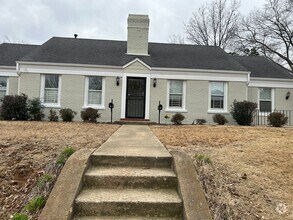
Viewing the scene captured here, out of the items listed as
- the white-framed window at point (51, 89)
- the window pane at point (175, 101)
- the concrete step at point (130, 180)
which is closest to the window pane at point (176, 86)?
the window pane at point (175, 101)

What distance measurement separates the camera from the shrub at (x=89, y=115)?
13266mm

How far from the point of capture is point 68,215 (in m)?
2.67

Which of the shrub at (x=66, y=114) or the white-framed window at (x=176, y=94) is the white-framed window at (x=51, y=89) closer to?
the shrub at (x=66, y=114)

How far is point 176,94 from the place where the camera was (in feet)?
49.0

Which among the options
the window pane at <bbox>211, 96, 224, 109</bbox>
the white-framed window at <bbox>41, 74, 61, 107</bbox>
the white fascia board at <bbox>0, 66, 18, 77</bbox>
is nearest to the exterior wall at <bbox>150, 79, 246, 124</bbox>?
the window pane at <bbox>211, 96, 224, 109</bbox>

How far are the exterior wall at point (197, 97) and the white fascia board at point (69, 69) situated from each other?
2.63 metres

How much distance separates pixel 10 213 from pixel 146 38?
1451cm

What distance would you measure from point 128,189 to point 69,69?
12.4 metres

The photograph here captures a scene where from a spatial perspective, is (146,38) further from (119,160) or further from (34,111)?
(119,160)

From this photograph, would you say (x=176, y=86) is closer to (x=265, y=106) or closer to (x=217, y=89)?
(x=217, y=89)

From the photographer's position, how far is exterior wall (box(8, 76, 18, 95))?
15469mm

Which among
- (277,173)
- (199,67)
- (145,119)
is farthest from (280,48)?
(277,173)

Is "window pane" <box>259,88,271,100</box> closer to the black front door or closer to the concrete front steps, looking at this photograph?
the black front door

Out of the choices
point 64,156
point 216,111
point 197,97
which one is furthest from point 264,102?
point 64,156
